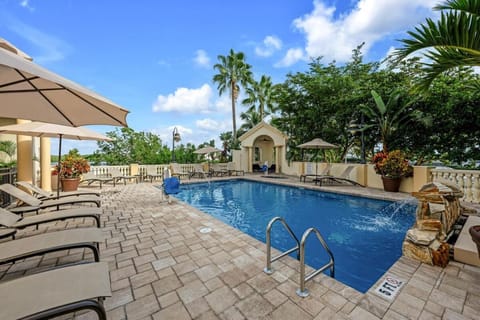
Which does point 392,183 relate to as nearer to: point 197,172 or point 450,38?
point 450,38

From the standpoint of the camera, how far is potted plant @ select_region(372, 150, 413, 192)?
8.26 metres

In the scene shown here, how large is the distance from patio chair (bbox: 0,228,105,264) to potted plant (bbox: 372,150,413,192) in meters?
10.2

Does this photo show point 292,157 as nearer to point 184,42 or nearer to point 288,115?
point 288,115

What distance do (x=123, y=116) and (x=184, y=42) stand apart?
1185cm

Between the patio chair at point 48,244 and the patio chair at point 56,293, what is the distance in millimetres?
677

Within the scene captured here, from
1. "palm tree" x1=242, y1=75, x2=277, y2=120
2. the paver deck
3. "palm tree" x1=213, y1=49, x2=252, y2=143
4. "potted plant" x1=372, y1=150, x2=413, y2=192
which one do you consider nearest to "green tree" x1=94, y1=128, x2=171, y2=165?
"palm tree" x1=213, y1=49, x2=252, y2=143

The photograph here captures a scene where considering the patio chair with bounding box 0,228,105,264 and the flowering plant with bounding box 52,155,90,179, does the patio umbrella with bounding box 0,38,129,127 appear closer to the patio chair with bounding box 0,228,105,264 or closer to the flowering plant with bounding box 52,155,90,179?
the patio chair with bounding box 0,228,105,264

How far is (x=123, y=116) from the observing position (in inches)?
129

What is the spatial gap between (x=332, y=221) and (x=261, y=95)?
19277mm

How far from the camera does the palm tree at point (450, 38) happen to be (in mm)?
2609

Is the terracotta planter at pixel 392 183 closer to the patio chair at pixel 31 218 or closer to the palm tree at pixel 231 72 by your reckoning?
the patio chair at pixel 31 218

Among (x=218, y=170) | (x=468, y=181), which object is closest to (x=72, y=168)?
(x=218, y=170)

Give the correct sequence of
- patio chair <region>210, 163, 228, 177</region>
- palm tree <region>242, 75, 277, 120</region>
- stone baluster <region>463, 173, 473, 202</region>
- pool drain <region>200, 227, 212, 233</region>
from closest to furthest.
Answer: pool drain <region>200, 227, 212, 233</region> < stone baluster <region>463, 173, 473, 202</region> < patio chair <region>210, 163, 228, 177</region> < palm tree <region>242, 75, 277, 120</region>

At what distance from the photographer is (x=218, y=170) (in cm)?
1625
